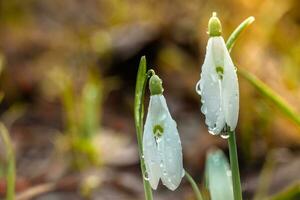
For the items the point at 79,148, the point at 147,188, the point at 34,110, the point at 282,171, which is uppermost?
the point at 34,110

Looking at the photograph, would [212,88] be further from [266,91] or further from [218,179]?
[266,91]

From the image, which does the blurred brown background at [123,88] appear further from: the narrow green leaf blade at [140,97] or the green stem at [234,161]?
the green stem at [234,161]

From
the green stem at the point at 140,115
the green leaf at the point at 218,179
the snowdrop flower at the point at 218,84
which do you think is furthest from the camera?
the green leaf at the point at 218,179

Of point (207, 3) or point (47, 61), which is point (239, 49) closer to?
point (207, 3)

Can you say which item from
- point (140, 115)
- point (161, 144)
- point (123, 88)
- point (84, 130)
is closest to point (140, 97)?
point (140, 115)

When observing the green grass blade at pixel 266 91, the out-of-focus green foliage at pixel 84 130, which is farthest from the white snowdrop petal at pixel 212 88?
the out-of-focus green foliage at pixel 84 130

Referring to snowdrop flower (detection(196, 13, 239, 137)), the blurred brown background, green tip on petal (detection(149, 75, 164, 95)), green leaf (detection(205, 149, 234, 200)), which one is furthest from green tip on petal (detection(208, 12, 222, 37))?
the blurred brown background

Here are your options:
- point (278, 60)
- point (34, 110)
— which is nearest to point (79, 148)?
point (34, 110)
